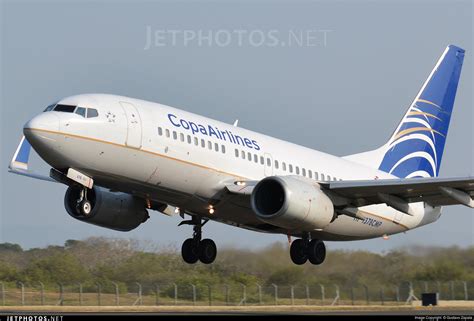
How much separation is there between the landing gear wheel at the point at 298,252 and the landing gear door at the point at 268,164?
292 cm

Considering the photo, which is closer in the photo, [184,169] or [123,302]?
[184,169]

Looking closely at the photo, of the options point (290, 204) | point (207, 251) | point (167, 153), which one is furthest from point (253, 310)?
point (167, 153)

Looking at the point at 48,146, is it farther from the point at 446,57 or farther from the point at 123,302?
the point at 446,57

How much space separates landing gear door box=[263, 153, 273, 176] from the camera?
119ft

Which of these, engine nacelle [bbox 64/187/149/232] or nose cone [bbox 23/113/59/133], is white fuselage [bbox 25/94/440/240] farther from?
engine nacelle [bbox 64/187/149/232]

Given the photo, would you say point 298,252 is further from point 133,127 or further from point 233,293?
point 133,127

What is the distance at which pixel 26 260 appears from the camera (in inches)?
1682

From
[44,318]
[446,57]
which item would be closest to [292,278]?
[446,57]

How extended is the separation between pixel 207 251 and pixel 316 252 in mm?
3650

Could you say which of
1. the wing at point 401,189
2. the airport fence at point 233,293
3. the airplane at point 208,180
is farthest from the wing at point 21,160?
the wing at point 401,189

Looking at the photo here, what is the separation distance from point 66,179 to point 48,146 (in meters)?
1.70

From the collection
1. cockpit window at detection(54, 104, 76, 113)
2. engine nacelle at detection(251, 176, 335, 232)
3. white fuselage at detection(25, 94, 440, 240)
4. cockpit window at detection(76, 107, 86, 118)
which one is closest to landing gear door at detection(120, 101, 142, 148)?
white fuselage at detection(25, 94, 440, 240)

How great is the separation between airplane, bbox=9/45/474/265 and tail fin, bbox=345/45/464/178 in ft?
5.44

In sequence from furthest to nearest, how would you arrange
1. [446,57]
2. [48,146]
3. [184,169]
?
[446,57]
[184,169]
[48,146]
